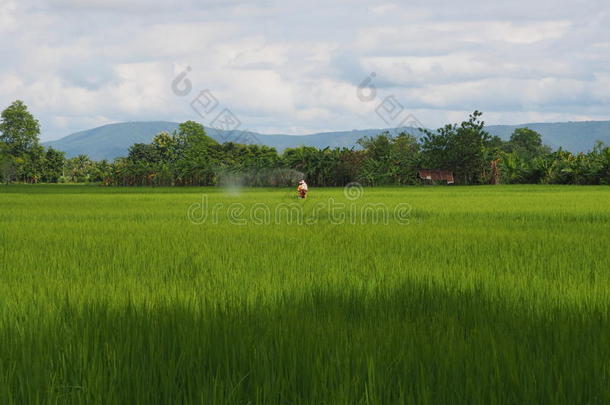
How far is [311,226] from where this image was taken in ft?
30.0

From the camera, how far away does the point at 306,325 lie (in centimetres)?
272

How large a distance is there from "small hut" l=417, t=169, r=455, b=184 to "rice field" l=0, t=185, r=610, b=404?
33.9 meters

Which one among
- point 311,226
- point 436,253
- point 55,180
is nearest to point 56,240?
point 311,226

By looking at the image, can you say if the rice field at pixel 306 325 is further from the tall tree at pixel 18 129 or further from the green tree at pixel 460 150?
the tall tree at pixel 18 129

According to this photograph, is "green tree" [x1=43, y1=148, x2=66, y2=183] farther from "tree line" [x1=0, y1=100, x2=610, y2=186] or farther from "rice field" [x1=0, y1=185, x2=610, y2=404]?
"rice field" [x1=0, y1=185, x2=610, y2=404]

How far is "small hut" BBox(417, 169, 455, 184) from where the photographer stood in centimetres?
3941

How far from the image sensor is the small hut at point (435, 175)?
39.4 m

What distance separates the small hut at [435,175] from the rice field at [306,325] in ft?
111

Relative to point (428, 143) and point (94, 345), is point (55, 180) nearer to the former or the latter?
point (428, 143)
